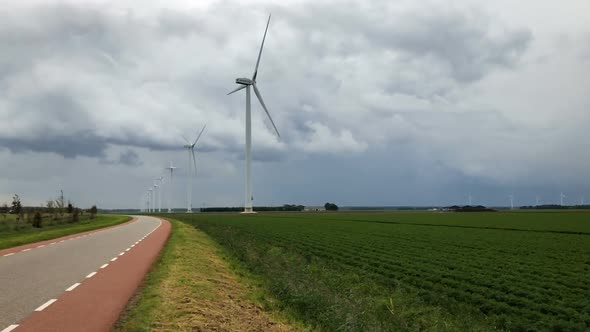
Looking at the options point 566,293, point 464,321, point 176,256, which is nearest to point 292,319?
point 464,321

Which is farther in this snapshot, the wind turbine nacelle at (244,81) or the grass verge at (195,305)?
the wind turbine nacelle at (244,81)

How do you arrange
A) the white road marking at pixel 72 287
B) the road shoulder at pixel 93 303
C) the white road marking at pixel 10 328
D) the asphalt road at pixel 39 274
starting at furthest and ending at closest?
the white road marking at pixel 72 287 → the asphalt road at pixel 39 274 → the road shoulder at pixel 93 303 → the white road marking at pixel 10 328

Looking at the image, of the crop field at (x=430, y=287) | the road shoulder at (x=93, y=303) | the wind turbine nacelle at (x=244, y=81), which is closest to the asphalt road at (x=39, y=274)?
the road shoulder at (x=93, y=303)

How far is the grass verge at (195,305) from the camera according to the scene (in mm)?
9875

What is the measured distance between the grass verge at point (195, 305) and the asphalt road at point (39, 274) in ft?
6.92

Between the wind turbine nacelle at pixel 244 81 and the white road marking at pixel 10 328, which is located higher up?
the wind turbine nacelle at pixel 244 81

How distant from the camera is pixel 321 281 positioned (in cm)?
1938

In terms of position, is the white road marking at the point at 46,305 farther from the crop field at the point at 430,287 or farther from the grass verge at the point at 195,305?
the crop field at the point at 430,287

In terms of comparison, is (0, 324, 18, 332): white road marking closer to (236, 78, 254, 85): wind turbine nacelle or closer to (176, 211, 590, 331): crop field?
(176, 211, 590, 331): crop field

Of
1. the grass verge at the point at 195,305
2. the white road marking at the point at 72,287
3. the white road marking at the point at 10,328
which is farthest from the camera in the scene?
the white road marking at the point at 72,287

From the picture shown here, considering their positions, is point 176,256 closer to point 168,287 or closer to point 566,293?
point 168,287

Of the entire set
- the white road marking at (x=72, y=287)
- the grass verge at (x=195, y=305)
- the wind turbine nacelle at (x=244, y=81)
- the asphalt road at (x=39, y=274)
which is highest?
the wind turbine nacelle at (x=244, y=81)

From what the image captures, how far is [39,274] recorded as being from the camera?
1680 cm

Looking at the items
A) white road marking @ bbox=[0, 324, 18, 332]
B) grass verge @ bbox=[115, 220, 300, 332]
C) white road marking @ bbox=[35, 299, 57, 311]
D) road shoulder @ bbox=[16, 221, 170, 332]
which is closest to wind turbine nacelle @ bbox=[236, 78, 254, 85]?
road shoulder @ bbox=[16, 221, 170, 332]
